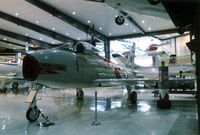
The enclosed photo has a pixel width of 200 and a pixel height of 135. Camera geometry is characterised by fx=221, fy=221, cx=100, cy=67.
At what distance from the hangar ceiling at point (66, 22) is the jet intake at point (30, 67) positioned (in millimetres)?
10370

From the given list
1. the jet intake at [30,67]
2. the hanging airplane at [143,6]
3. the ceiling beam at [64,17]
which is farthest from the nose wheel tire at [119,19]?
the hanging airplane at [143,6]

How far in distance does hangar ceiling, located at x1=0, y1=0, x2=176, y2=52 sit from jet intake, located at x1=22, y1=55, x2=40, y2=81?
34.0 feet

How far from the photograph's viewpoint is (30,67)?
5.44 m

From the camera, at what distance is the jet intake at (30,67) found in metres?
5.41

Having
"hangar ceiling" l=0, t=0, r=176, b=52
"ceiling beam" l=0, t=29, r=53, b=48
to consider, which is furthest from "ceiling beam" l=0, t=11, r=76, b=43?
"ceiling beam" l=0, t=29, r=53, b=48

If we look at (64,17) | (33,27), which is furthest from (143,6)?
(33,27)

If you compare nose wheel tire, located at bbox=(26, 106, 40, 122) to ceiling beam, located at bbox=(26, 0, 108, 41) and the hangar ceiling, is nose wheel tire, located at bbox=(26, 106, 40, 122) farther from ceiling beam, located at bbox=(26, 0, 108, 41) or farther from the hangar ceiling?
ceiling beam, located at bbox=(26, 0, 108, 41)

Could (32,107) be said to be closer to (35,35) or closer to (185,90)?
(185,90)

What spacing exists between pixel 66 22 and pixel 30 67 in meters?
14.9

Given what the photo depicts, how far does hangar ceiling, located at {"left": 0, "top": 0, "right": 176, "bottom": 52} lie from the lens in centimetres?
1688

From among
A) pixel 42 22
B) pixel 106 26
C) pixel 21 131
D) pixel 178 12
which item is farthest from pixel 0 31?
pixel 178 12

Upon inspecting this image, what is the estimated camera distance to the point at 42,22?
20906 millimetres

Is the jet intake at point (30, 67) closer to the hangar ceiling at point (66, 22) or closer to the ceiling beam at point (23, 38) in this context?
the hangar ceiling at point (66, 22)

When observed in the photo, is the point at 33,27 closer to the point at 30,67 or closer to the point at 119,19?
the point at 119,19
